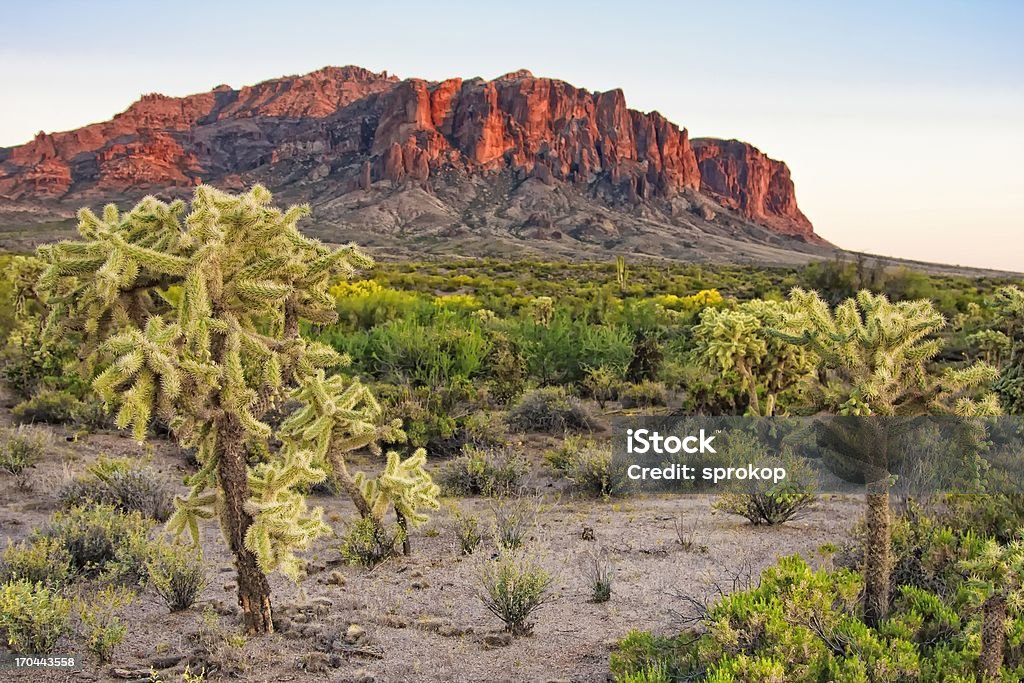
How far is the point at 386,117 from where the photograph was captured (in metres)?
168

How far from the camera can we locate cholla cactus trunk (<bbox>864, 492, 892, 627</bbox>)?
4723 mm

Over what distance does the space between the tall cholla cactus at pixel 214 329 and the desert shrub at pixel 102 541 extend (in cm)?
128

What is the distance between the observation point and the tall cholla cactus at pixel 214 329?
412 centimetres

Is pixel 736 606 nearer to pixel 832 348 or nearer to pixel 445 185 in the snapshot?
pixel 832 348

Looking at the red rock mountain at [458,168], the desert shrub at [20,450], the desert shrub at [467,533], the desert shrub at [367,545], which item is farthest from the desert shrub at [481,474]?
the red rock mountain at [458,168]

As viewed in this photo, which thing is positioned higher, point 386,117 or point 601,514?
point 386,117

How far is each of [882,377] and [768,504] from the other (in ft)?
11.3

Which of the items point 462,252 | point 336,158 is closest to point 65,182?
point 336,158

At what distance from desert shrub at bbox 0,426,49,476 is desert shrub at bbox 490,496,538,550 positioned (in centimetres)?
549

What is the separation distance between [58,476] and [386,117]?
16785cm

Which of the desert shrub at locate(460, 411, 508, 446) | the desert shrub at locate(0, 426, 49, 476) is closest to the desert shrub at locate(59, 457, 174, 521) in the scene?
the desert shrub at locate(0, 426, 49, 476)

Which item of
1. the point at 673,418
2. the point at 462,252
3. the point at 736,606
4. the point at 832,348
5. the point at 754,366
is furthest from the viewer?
the point at 462,252

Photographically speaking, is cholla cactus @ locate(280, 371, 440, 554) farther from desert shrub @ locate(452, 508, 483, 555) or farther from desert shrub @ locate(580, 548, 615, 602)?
desert shrub @ locate(580, 548, 615, 602)

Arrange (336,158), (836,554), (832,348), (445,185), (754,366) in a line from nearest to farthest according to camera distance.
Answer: (832,348) < (836,554) < (754,366) < (445,185) < (336,158)
